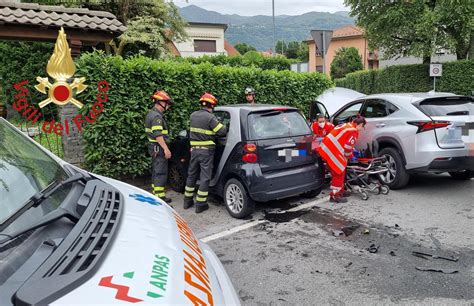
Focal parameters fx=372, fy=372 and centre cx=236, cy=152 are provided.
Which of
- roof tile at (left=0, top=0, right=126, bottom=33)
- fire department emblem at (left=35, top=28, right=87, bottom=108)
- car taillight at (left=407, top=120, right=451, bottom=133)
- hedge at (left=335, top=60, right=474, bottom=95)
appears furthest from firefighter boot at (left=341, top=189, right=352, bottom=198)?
hedge at (left=335, top=60, right=474, bottom=95)

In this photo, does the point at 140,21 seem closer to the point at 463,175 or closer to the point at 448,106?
the point at 448,106

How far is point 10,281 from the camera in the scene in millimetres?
1333

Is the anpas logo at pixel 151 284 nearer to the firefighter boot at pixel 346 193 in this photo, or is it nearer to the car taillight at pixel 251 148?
the car taillight at pixel 251 148

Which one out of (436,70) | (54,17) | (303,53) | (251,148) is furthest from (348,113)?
(303,53)

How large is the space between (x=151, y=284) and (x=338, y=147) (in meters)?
5.09

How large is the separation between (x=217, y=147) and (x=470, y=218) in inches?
149

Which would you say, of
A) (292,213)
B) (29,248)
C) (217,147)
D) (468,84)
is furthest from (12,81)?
(468,84)

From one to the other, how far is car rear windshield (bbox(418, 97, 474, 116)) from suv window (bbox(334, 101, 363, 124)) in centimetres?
157

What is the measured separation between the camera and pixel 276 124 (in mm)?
5641

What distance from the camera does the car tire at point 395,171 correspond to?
255 inches

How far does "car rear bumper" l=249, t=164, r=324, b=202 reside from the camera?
17.3 feet

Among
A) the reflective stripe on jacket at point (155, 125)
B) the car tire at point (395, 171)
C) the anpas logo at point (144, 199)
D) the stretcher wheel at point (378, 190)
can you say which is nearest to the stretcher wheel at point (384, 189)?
the stretcher wheel at point (378, 190)

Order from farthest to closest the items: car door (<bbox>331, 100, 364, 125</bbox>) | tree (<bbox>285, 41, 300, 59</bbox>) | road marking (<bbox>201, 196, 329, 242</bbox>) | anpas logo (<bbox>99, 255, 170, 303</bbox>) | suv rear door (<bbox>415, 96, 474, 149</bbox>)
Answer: tree (<bbox>285, 41, 300, 59</bbox>) < car door (<bbox>331, 100, 364, 125</bbox>) < suv rear door (<bbox>415, 96, 474, 149</bbox>) < road marking (<bbox>201, 196, 329, 242</bbox>) < anpas logo (<bbox>99, 255, 170, 303</bbox>)

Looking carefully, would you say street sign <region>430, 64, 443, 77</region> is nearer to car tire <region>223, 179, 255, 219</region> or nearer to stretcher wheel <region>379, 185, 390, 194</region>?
stretcher wheel <region>379, 185, 390, 194</region>
